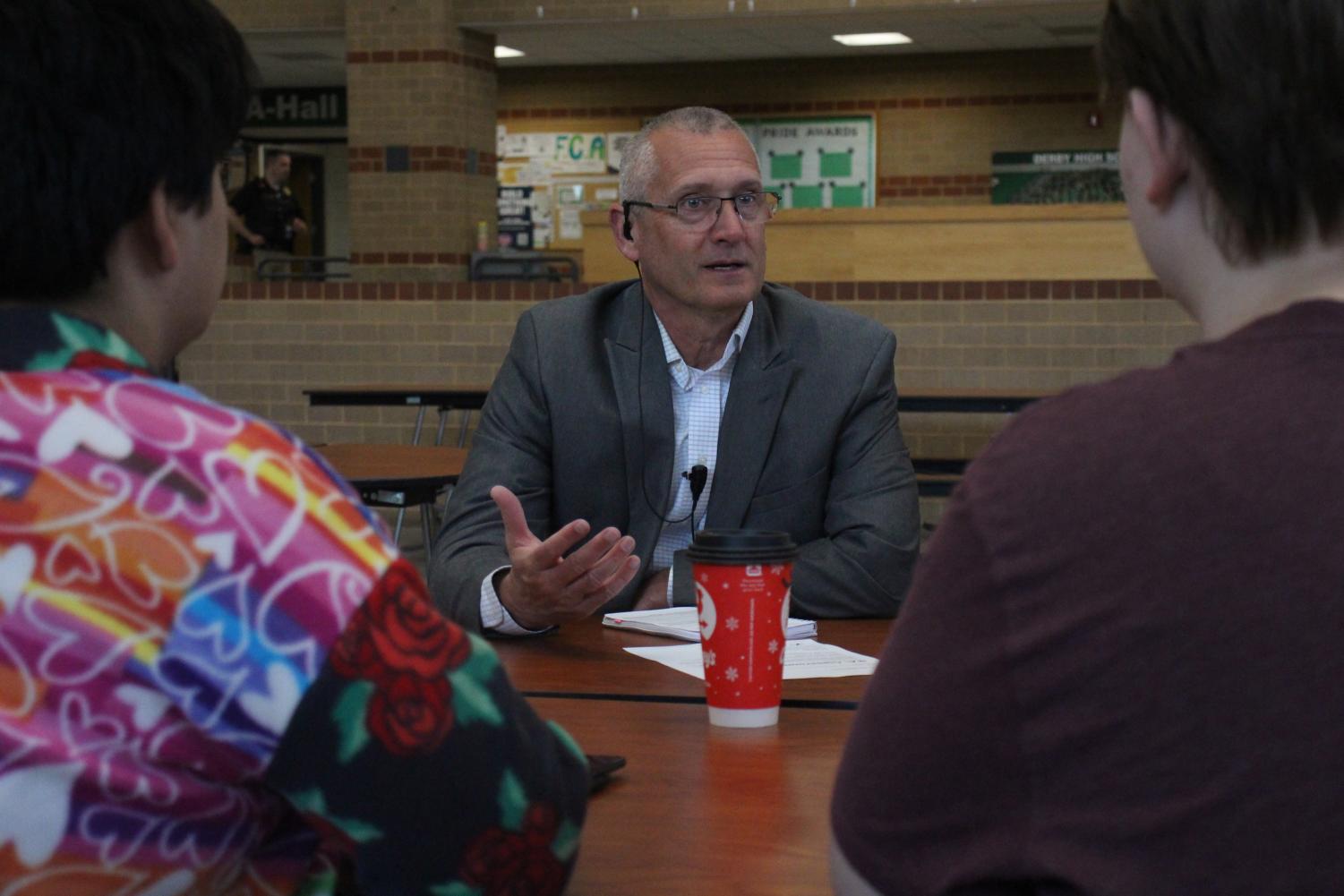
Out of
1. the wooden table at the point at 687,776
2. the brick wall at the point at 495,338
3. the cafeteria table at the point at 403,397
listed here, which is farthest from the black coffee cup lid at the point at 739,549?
the brick wall at the point at 495,338

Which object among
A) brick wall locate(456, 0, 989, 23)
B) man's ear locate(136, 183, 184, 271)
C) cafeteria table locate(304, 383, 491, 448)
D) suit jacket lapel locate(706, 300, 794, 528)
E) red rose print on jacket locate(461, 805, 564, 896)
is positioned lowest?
cafeteria table locate(304, 383, 491, 448)

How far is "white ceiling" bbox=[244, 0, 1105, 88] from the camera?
10625 mm

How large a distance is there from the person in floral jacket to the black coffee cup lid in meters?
0.43

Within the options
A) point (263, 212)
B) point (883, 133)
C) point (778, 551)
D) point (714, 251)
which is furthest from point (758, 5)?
point (778, 551)

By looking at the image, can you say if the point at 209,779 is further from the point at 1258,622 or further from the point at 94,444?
the point at 1258,622

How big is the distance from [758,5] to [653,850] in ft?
32.6

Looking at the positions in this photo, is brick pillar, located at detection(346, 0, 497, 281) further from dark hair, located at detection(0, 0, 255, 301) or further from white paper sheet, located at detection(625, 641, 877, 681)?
dark hair, located at detection(0, 0, 255, 301)

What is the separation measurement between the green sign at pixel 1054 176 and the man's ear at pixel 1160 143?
40.9 ft

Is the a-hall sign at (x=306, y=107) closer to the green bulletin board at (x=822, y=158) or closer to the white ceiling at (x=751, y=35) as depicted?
the white ceiling at (x=751, y=35)

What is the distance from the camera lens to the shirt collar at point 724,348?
246 cm

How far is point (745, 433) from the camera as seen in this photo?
7.65 ft

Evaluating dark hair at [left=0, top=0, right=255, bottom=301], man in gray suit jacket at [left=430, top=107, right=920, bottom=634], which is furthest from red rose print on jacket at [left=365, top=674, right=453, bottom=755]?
man in gray suit jacket at [left=430, top=107, right=920, bottom=634]

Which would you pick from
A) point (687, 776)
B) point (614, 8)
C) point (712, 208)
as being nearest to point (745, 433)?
point (712, 208)

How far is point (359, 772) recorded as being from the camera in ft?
2.77
